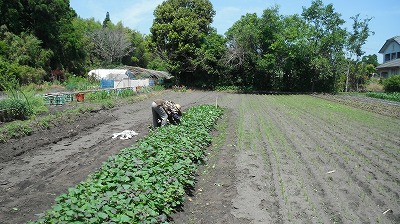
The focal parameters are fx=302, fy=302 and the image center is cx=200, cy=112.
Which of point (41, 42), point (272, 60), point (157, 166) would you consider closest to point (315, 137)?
point (157, 166)

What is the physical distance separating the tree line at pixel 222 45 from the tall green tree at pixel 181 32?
0.11 m

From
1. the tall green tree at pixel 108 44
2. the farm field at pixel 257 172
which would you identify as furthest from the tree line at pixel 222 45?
the farm field at pixel 257 172

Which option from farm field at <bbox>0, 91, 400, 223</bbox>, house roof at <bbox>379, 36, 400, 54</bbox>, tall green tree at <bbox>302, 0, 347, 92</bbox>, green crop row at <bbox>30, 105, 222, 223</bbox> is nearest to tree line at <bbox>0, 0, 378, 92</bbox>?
tall green tree at <bbox>302, 0, 347, 92</bbox>

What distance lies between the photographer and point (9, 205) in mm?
4527

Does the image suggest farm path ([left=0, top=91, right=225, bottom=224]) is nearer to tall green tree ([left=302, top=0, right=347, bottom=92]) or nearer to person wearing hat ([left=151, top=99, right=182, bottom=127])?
person wearing hat ([left=151, top=99, right=182, bottom=127])

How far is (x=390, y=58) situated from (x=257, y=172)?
47.3m

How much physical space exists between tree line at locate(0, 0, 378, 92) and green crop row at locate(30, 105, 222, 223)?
2652cm

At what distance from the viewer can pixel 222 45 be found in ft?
108

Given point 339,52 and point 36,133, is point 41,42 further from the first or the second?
point 339,52

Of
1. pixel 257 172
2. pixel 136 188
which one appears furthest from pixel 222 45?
pixel 136 188

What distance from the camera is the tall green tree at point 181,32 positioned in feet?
107

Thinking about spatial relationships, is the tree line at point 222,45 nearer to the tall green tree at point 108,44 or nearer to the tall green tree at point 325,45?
the tall green tree at point 325,45

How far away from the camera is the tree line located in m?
31.0

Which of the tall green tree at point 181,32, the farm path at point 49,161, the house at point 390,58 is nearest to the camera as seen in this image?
the farm path at point 49,161
